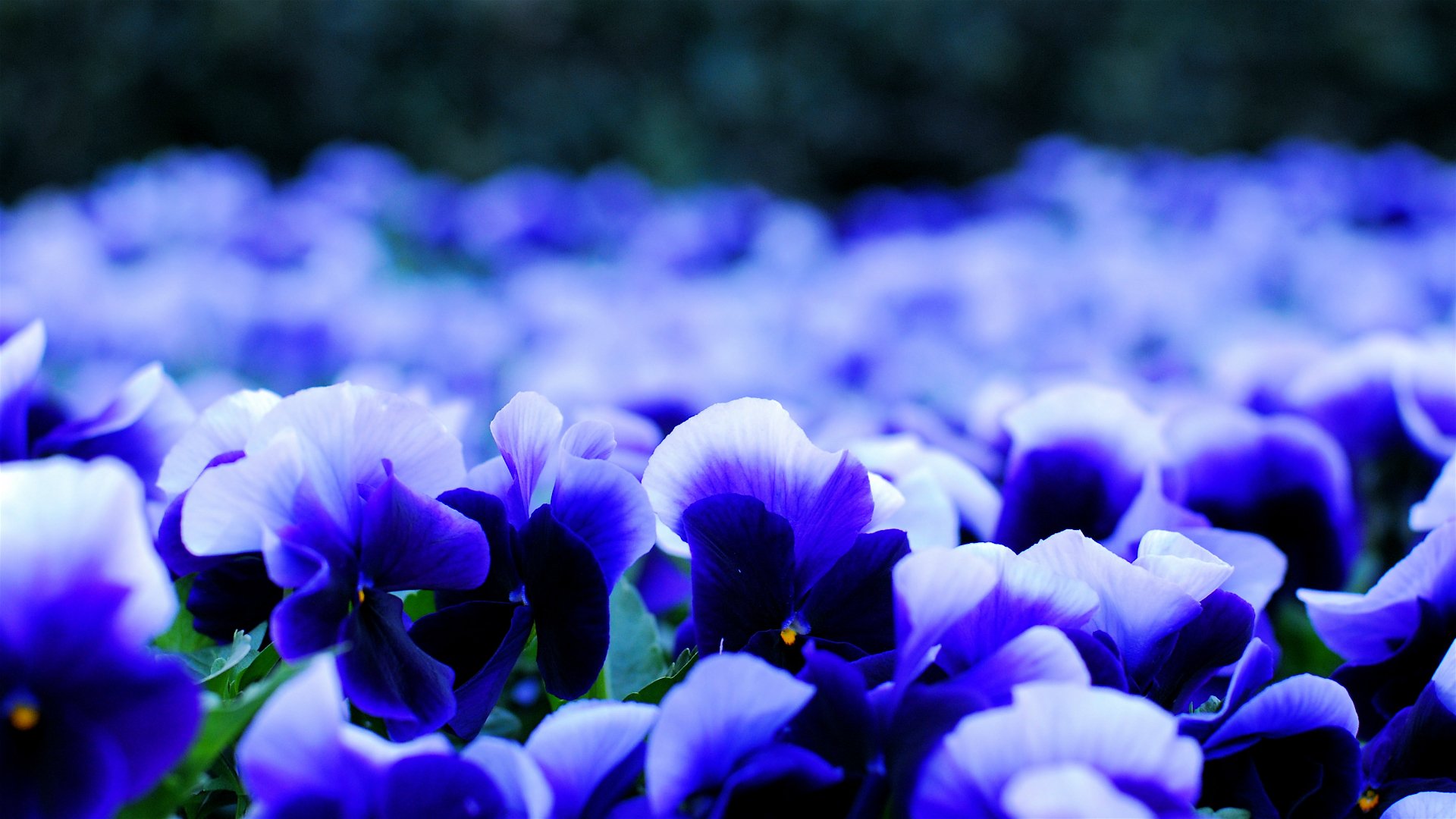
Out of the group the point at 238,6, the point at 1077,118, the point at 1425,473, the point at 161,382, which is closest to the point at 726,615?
the point at 161,382

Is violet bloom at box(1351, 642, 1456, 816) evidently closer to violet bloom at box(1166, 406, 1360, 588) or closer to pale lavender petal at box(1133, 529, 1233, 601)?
pale lavender petal at box(1133, 529, 1233, 601)

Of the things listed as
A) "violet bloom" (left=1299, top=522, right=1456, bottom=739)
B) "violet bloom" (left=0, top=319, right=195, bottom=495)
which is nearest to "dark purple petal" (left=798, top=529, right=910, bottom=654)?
"violet bloom" (left=1299, top=522, right=1456, bottom=739)

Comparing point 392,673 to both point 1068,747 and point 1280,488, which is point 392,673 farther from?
point 1280,488

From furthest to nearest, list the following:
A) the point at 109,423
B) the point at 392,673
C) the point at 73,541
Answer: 1. the point at 109,423
2. the point at 392,673
3. the point at 73,541

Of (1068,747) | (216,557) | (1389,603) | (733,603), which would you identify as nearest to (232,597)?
(216,557)

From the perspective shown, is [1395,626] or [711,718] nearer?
[711,718]

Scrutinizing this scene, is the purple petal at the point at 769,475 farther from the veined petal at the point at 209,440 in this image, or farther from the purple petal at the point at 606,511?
the veined petal at the point at 209,440

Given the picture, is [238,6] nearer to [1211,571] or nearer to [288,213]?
[288,213]

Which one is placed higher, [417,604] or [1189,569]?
[1189,569]

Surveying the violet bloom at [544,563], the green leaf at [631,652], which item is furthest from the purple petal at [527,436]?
the green leaf at [631,652]
